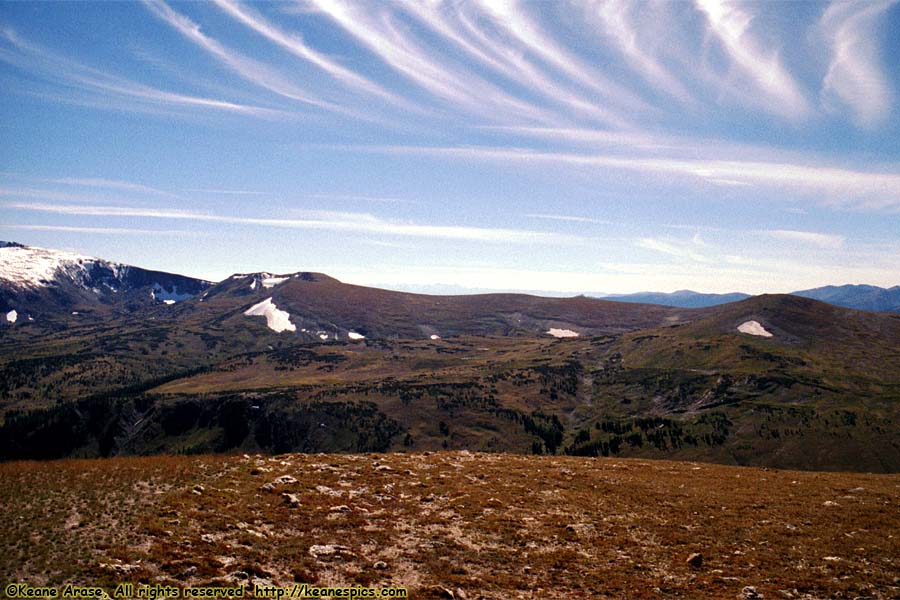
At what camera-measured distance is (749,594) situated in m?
21.2

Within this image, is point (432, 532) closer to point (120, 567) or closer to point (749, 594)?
point (120, 567)

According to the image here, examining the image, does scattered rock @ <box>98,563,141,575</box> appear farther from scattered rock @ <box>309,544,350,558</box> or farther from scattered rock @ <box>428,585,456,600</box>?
scattered rock @ <box>428,585,456,600</box>

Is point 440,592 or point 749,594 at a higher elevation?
point 749,594

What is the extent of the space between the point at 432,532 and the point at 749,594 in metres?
15.2

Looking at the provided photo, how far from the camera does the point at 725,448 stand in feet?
622

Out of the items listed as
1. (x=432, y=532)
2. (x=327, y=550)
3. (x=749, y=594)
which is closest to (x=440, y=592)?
(x=327, y=550)

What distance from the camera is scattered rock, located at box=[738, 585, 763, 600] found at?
20.9 metres

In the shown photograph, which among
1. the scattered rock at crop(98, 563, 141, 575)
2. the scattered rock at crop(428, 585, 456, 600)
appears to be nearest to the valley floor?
the scattered rock at crop(98, 563, 141, 575)

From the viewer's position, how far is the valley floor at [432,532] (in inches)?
837

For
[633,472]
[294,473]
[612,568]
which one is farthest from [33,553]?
[633,472]

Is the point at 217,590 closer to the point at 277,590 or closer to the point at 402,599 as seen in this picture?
the point at 277,590

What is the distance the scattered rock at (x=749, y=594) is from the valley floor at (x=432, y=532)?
381mm

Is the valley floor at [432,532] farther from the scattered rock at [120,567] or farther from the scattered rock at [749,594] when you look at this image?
the scattered rock at [749,594]

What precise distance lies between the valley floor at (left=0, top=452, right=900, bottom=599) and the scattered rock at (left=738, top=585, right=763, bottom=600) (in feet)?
1.25
